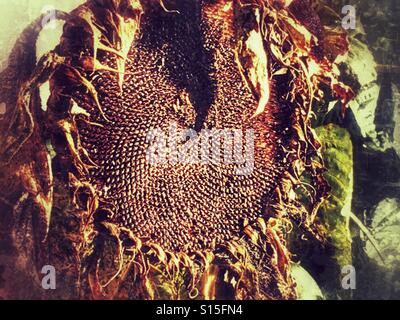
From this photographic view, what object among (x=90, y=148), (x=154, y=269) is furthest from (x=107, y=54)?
(x=154, y=269)

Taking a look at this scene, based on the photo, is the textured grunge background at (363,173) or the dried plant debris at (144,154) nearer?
the dried plant debris at (144,154)

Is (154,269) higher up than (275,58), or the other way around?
(275,58)

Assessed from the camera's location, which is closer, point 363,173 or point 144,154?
point 144,154

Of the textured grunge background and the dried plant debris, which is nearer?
the dried plant debris

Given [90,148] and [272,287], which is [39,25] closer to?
[90,148]
